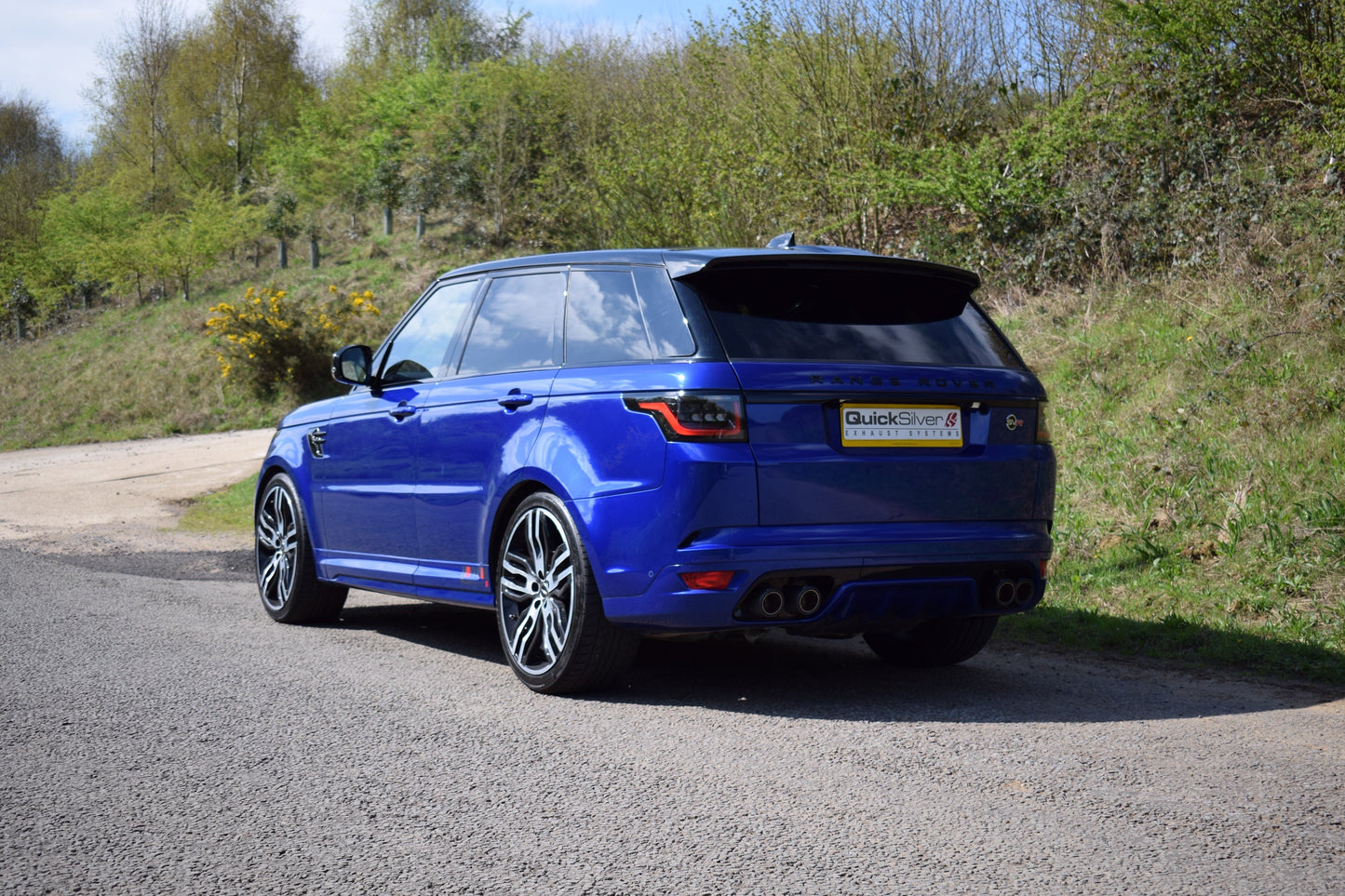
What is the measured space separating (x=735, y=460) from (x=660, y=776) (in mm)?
1195

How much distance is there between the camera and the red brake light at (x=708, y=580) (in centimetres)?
447

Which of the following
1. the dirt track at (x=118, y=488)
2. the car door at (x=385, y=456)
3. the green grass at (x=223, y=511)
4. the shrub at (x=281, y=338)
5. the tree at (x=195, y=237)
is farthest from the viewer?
the tree at (x=195, y=237)

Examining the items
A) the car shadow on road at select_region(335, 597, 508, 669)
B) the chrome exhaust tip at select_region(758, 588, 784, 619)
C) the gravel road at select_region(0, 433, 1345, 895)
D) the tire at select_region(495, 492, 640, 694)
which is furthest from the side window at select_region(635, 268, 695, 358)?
the car shadow on road at select_region(335, 597, 508, 669)

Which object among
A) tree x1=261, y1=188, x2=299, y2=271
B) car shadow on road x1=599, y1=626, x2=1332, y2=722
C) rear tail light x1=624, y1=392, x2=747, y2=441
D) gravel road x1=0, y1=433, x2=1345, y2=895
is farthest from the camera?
tree x1=261, y1=188, x2=299, y2=271

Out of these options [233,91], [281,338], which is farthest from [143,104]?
[281,338]

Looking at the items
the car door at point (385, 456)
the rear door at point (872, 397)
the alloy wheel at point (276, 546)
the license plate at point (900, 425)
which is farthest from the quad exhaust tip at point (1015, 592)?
the alloy wheel at point (276, 546)

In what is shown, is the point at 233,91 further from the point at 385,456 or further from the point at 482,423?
the point at 482,423

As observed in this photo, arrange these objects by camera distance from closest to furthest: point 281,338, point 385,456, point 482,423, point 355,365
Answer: point 482,423
point 385,456
point 355,365
point 281,338

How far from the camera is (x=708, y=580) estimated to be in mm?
4480

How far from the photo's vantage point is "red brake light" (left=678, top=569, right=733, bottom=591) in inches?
176

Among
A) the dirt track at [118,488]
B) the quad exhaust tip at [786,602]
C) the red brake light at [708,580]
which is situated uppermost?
the red brake light at [708,580]

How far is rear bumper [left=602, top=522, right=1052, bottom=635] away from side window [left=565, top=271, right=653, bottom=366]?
0.88 m

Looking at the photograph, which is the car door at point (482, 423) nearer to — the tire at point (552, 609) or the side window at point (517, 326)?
the side window at point (517, 326)

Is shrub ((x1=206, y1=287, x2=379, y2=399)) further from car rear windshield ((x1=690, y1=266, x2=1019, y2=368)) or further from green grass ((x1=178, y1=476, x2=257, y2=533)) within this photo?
car rear windshield ((x1=690, y1=266, x2=1019, y2=368))
